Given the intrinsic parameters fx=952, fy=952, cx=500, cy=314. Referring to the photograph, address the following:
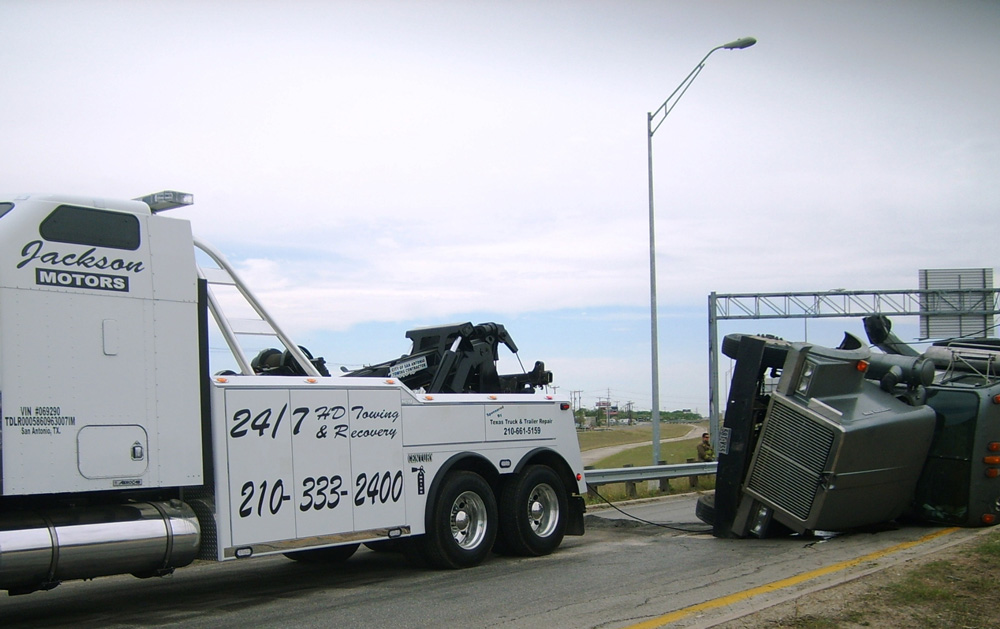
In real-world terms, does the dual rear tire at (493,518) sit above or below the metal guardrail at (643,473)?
above

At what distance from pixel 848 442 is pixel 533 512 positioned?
371 cm

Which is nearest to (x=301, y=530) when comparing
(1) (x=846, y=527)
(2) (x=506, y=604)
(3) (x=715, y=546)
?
(2) (x=506, y=604)

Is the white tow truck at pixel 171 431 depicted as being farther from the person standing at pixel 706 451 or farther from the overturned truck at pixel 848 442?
the person standing at pixel 706 451

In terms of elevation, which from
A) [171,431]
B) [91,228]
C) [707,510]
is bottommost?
[707,510]

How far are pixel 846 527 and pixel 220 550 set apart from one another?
7341mm

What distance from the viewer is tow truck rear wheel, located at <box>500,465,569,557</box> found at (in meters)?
10.9

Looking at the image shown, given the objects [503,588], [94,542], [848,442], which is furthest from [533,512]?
[94,542]

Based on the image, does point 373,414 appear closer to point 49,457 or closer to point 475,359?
point 475,359

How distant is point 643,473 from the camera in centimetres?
1808

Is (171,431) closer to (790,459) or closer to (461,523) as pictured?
(461,523)

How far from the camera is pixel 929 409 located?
11.7m

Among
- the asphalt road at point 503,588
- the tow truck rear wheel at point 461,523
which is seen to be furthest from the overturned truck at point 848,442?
the tow truck rear wheel at point 461,523

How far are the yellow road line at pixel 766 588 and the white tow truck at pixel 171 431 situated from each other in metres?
3.27

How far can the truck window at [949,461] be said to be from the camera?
11547 millimetres
